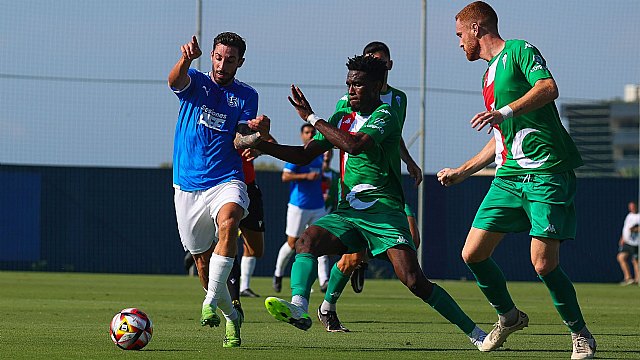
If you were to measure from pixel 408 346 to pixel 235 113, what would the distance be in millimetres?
2189

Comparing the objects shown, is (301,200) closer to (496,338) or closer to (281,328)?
(281,328)

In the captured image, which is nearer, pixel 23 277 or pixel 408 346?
pixel 408 346

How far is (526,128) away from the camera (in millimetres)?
8734

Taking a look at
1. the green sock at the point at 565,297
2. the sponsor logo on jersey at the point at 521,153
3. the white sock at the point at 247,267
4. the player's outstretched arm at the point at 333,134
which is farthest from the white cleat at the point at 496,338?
the white sock at the point at 247,267

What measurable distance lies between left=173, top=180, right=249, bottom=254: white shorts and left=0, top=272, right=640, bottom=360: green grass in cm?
78

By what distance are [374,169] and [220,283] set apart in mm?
Result: 1378

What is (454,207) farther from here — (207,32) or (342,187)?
(342,187)

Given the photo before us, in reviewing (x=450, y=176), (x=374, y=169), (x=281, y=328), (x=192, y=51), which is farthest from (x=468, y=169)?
(x=281, y=328)

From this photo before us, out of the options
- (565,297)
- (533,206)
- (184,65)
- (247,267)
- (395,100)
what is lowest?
(247,267)

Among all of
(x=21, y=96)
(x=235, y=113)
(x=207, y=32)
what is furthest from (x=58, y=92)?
(x=235, y=113)

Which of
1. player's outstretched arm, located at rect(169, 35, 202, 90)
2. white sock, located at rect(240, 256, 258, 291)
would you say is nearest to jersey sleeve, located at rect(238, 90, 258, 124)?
player's outstretched arm, located at rect(169, 35, 202, 90)

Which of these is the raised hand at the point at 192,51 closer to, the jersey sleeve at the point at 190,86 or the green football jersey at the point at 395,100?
the jersey sleeve at the point at 190,86

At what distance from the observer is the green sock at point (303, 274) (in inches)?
344

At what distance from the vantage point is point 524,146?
8.74 m
